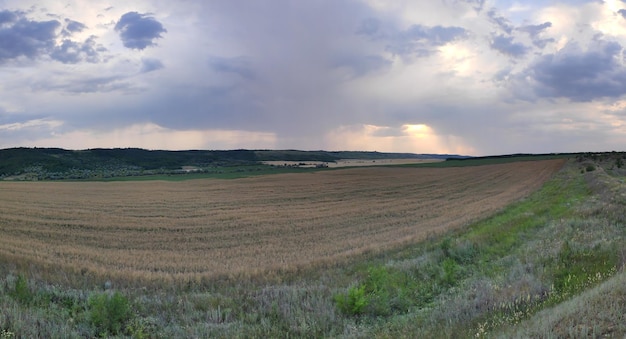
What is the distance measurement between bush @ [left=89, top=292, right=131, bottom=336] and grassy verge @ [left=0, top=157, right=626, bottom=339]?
0.06 feet

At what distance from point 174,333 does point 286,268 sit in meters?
6.29

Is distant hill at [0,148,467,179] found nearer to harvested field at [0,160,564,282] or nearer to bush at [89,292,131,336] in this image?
harvested field at [0,160,564,282]

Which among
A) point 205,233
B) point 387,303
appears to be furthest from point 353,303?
point 205,233

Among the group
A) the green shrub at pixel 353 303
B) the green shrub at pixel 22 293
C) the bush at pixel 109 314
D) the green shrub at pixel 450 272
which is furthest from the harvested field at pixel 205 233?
the green shrub at pixel 353 303

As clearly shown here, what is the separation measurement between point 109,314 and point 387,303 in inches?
216

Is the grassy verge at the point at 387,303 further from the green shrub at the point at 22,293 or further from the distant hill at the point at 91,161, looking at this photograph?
the distant hill at the point at 91,161

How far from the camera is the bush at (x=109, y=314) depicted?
739cm

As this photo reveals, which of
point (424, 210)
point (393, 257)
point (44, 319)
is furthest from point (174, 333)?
point (424, 210)

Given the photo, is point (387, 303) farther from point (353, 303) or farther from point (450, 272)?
point (450, 272)

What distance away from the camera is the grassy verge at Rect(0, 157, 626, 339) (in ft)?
21.0

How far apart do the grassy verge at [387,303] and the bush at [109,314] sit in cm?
2

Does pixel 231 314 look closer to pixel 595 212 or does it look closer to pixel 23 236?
pixel 595 212

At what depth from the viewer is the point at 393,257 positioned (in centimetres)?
1483

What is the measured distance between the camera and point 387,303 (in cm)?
900
